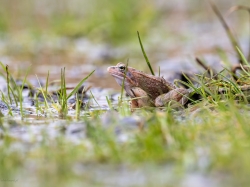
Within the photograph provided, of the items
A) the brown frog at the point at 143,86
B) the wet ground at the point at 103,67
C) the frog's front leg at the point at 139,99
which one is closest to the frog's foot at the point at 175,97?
the brown frog at the point at 143,86

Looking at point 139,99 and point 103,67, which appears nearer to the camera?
point 139,99

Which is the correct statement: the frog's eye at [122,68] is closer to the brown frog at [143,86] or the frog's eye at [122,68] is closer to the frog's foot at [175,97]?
the brown frog at [143,86]

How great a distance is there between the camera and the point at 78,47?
43.0 ft

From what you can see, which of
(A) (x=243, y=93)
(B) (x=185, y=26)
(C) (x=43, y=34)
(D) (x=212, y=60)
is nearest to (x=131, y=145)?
(A) (x=243, y=93)

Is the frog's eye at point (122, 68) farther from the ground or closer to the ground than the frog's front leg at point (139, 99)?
farther from the ground

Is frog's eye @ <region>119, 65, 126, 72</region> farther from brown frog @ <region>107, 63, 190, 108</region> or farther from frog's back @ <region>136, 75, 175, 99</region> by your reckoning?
frog's back @ <region>136, 75, 175, 99</region>

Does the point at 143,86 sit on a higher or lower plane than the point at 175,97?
higher

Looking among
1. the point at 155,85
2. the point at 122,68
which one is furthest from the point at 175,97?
the point at 122,68

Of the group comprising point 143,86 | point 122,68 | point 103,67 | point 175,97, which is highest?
point 103,67

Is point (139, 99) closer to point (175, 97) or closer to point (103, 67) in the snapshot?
point (175, 97)

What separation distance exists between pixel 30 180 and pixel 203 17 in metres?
15.3

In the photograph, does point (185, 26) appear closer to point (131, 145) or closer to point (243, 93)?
point (243, 93)

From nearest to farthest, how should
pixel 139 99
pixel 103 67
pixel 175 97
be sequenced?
pixel 175 97
pixel 139 99
pixel 103 67

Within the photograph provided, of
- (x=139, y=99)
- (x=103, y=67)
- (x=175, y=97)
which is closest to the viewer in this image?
(x=175, y=97)
